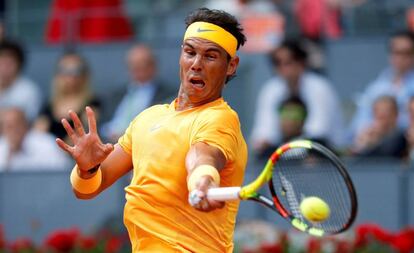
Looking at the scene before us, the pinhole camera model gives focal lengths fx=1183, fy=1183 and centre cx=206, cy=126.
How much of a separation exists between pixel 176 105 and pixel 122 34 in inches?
265

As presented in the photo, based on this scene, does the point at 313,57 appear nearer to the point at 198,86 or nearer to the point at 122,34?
the point at 122,34

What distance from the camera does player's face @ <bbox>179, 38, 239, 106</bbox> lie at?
5918 millimetres

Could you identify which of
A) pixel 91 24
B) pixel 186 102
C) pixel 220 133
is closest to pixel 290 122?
pixel 91 24

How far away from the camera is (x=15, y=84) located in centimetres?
1238

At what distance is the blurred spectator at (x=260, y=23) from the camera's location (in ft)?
38.9

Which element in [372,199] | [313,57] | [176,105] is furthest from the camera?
[313,57]

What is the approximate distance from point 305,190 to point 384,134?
4.70 meters

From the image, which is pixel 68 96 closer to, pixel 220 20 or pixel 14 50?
pixel 14 50

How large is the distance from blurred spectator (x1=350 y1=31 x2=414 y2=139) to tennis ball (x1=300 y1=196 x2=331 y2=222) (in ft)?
17.3

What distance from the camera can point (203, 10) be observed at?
6.17 meters

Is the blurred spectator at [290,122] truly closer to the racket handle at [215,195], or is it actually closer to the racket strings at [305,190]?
A: the racket strings at [305,190]

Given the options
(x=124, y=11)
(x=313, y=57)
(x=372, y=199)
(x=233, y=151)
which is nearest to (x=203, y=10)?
(x=233, y=151)

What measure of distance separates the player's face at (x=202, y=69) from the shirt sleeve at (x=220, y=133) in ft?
0.59

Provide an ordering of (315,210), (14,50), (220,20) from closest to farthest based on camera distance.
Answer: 1. (315,210)
2. (220,20)
3. (14,50)
